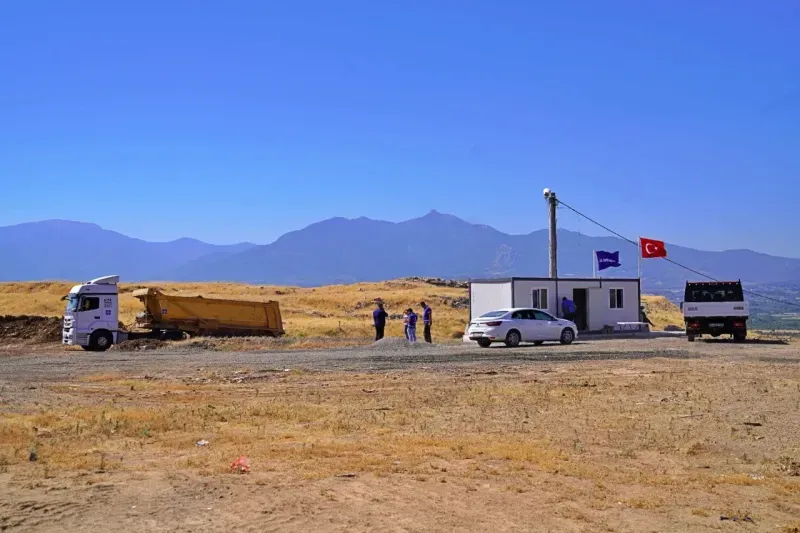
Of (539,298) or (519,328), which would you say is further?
(539,298)

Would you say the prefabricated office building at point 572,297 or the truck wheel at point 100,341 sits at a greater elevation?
the prefabricated office building at point 572,297

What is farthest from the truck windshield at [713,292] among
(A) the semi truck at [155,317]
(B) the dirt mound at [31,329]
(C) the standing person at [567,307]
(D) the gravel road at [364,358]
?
(B) the dirt mound at [31,329]

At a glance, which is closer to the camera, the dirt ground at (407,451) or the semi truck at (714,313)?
the dirt ground at (407,451)

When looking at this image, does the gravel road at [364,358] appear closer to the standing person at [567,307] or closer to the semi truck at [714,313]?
the semi truck at [714,313]

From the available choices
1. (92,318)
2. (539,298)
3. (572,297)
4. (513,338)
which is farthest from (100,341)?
(572,297)

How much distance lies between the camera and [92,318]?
3466cm

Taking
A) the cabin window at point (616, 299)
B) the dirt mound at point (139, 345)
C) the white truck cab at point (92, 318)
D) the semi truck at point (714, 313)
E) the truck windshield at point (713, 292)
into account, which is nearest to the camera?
the semi truck at point (714, 313)

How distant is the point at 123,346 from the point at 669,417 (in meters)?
26.8

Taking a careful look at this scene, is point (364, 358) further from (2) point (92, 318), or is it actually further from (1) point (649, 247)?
(1) point (649, 247)

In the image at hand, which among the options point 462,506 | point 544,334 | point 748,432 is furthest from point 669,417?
point 544,334

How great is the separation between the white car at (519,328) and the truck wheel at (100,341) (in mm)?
15398

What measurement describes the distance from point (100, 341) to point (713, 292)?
25407 millimetres

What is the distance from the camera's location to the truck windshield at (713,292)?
1283 inches

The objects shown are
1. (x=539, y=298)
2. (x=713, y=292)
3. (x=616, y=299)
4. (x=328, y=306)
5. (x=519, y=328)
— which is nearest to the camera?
(x=519, y=328)
